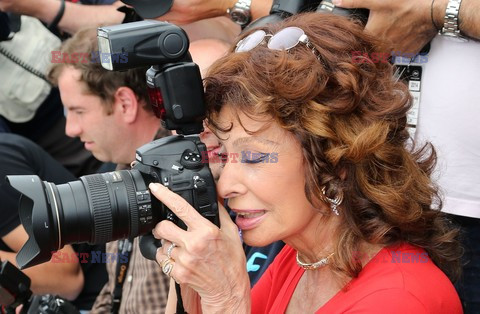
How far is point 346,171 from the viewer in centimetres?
173

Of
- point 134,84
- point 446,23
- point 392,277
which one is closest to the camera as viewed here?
point 392,277

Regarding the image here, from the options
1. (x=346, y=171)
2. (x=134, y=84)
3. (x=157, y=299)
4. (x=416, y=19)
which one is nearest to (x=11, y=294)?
(x=157, y=299)

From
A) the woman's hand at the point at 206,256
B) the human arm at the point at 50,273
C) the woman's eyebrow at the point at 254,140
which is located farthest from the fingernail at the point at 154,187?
the human arm at the point at 50,273

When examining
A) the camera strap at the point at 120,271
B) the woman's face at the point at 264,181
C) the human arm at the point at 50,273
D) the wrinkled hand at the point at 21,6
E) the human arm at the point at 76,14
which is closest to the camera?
the woman's face at the point at 264,181

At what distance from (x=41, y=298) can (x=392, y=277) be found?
1336 millimetres

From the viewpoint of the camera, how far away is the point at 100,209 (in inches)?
68.1

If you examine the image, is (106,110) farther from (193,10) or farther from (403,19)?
(403,19)

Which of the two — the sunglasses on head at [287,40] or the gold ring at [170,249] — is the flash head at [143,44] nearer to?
the sunglasses on head at [287,40]

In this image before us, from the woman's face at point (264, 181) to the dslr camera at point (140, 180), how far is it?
6cm

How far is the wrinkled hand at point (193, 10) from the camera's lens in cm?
241

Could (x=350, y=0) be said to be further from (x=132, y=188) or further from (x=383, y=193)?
(x=132, y=188)

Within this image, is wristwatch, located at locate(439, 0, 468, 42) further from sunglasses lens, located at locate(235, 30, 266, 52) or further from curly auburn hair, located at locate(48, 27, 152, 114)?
curly auburn hair, located at locate(48, 27, 152, 114)

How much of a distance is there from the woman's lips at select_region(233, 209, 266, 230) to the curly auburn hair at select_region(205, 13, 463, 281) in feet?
0.41

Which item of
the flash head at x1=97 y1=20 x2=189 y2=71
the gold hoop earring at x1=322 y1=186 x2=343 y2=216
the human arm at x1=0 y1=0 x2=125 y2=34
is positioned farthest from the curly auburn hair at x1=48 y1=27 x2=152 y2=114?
the gold hoop earring at x1=322 y1=186 x2=343 y2=216
